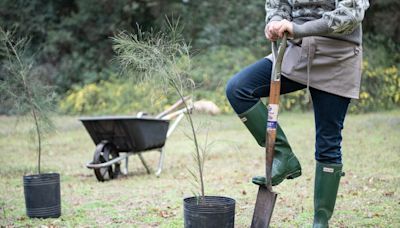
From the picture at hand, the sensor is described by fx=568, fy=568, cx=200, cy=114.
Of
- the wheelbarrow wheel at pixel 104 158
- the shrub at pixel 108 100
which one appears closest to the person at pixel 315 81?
the wheelbarrow wheel at pixel 104 158

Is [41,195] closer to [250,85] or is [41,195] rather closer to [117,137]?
[250,85]

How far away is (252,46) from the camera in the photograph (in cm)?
1436

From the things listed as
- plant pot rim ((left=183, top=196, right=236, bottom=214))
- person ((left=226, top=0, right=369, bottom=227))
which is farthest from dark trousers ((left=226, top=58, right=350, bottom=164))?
plant pot rim ((left=183, top=196, right=236, bottom=214))

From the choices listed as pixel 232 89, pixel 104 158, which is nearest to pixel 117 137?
pixel 104 158

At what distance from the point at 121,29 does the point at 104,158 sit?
34.0ft

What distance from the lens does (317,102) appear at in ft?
9.36

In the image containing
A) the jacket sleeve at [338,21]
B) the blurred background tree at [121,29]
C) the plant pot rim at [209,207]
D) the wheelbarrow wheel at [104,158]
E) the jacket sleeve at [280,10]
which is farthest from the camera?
the blurred background tree at [121,29]

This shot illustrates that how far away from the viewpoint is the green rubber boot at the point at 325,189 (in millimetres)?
2900

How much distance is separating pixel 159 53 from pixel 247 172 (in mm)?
3172

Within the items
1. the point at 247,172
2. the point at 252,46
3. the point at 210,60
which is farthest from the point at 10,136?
the point at 252,46

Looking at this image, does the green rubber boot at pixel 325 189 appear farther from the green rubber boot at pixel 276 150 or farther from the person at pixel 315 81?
the green rubber boot at pixel 276 150

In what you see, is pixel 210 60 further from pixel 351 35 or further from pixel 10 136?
pixel 351 35

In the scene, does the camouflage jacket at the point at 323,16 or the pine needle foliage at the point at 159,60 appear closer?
the camouflage jacket at the point at 323,16

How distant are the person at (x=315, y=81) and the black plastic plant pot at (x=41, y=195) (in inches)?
63.4
